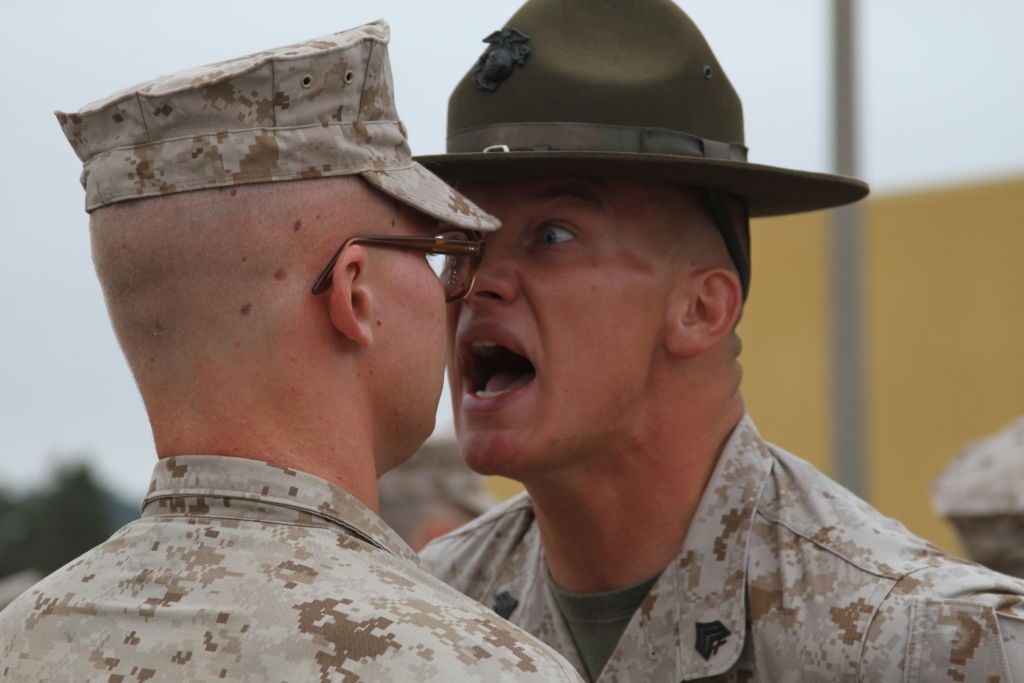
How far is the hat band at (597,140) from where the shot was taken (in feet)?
11.3

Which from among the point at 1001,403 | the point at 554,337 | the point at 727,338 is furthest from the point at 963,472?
the point at 1001,403

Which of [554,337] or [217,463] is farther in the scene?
[554,337]

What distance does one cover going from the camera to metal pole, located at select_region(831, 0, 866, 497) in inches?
279

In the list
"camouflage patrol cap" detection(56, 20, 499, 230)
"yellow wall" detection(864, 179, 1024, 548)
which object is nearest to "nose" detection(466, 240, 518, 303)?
"camouflage patrol cap" detection(56, 20, 499, 230)

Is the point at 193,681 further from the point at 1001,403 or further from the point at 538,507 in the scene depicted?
the point at 1001,403

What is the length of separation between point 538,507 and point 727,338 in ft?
2.01

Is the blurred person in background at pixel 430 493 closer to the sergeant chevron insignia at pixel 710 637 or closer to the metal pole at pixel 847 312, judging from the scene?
the metal pole at pixel 847 312

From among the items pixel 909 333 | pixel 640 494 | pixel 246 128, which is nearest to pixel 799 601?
pixel 640 494

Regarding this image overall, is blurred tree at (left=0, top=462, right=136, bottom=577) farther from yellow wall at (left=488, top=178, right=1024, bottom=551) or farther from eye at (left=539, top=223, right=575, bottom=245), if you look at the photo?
eye at (left=539, top=223, right=575, bottom=245)

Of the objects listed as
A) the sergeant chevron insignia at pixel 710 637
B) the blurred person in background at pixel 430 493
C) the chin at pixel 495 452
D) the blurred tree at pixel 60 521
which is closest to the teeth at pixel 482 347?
the chin at pixel 495 452

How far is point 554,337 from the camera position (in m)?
3.46

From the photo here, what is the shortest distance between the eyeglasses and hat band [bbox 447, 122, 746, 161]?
0.45 meters

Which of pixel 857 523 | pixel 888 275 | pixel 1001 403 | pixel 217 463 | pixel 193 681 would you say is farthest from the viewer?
pixel 888 275

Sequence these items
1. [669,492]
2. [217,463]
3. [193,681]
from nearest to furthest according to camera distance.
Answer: [193,681] < [217,463] < [669,492]
